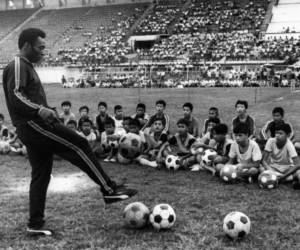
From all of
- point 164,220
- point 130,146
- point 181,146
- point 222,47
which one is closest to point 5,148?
point 130,146

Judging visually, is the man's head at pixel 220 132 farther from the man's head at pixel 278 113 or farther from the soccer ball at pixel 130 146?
the soccer ball at pixel 130 146

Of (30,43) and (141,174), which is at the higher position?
(30,43)

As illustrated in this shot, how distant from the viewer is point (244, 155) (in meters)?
7.22

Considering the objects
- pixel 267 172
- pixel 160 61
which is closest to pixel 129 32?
pixel 160 61

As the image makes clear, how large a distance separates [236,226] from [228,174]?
2.41 m

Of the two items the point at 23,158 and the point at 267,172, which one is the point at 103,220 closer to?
the point at 267,172

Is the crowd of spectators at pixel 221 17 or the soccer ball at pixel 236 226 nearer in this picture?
the soccer ball at pixel 236 226

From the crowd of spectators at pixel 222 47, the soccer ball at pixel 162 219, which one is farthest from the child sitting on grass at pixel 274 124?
the crowd of spectators at pixel 222 47

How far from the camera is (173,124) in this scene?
13719mm

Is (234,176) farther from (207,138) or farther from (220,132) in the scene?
(207,138)

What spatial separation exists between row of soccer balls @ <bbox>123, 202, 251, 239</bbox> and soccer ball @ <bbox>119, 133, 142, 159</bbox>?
3586mm

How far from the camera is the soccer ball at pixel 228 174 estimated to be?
6.90 meters

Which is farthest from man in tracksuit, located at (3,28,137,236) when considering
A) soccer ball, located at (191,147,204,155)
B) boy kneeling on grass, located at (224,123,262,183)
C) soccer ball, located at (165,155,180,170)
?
soccer ball, located at (191,147,204,155)

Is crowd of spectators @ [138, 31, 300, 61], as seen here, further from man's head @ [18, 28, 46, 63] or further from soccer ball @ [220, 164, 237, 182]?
man's head @ [18, 28, 46, 63]
